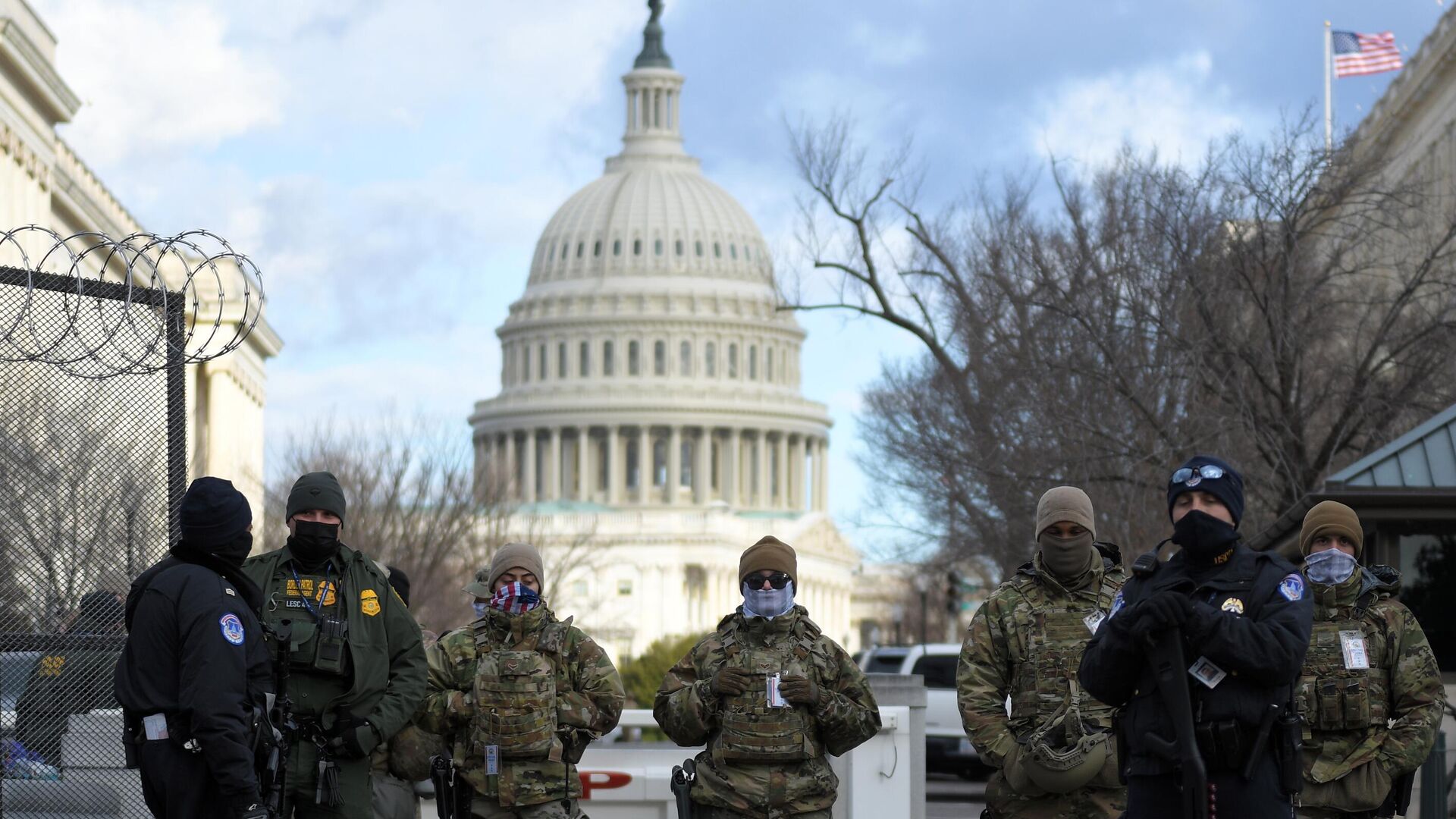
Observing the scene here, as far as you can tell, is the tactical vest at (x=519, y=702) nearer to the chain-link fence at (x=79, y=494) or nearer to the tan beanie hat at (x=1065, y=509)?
the chain-link fence at (x=79, y=494)

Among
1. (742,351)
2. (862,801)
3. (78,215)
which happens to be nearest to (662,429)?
(742,351)

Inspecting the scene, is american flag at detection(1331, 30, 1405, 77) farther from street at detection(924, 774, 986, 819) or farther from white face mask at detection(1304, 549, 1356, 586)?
white face mask at detection(1304, 549, 1356, 586)

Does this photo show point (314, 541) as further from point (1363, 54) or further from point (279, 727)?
point (1363, 54)

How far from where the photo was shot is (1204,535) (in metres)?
7.82

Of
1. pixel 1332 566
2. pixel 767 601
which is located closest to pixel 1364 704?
pixel 1332 566

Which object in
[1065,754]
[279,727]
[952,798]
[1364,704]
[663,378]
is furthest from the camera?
[663,378]

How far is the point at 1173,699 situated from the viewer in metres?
7.68

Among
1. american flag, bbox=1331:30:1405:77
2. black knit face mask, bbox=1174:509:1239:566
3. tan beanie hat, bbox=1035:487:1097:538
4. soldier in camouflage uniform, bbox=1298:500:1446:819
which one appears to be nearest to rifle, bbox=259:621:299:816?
tan beanie hat, bbox=1035:487:1097:538

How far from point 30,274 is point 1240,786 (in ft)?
18.6

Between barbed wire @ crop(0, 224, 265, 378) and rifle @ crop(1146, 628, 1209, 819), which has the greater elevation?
barbed wire @ crop(0, 224, 265, 378)

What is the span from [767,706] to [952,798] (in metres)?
15.9

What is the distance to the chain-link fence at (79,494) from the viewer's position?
35.4ft

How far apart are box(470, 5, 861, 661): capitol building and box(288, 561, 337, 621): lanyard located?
139446mm

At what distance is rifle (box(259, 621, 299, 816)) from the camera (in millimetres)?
8891
